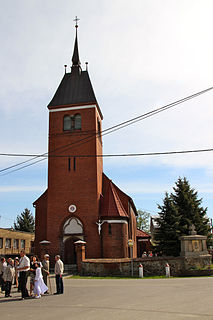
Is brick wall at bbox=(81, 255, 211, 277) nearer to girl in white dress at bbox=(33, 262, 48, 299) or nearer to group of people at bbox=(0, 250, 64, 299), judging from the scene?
group of people at bbox=(0, 250, 64, 299)

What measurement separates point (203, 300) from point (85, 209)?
16551 millimetres

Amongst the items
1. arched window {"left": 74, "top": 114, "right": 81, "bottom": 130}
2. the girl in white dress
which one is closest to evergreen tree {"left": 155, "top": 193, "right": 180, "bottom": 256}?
arched window {"left": 74, "top": 114, "right": 81, "bottom": 130}

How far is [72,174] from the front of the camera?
84.1 ft

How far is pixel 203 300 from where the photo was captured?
8.45 m

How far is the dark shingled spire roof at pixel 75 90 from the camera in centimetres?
2745

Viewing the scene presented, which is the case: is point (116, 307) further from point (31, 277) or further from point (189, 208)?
point (189, 208)

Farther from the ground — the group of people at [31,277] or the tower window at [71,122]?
the tower window at [71,122]

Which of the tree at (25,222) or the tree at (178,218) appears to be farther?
the tree at (25,222)

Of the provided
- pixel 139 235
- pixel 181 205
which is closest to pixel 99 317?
pixel 181 205

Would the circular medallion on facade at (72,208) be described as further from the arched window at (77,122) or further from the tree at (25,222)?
the tree at (25,222)

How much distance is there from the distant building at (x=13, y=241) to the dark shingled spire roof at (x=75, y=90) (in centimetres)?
1844

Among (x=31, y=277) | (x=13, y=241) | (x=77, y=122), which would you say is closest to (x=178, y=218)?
(x=77, y=122)

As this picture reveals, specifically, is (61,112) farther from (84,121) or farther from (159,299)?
(159,299)

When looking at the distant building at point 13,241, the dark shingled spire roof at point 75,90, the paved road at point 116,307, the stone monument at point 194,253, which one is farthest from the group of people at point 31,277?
the distant building at point 13,241
